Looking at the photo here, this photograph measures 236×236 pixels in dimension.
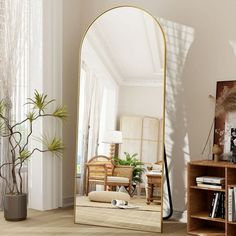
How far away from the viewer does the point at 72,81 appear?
211 inches

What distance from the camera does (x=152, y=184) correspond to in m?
4.31

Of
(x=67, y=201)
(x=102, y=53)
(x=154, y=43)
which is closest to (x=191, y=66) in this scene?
(x=154, y=43)

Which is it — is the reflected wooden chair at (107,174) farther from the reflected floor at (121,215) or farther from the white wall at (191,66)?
the white wall at (191,66)

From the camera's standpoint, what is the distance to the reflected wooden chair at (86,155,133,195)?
172 inches

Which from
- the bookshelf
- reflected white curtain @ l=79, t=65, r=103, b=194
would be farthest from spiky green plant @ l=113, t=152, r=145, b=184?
the bookshelf

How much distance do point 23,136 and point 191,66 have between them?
6.65ft

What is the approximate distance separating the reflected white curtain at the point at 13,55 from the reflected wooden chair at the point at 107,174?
1010 millimetres

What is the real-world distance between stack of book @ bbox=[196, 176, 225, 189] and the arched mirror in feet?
1.26

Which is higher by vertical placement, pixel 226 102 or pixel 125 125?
pixel 226 102

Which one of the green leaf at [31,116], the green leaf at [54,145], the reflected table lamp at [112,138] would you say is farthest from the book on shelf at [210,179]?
the green leaf at [31,116]

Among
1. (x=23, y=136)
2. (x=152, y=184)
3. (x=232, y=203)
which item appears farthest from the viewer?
(x=23, y=136)

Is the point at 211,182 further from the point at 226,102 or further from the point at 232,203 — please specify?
the point at 226,102

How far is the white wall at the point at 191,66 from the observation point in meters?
4.43

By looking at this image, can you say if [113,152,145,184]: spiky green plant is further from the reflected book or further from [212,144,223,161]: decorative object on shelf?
[212,144,223,161]: decorative object on shelf
